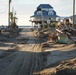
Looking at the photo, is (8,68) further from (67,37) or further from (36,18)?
(36,18)

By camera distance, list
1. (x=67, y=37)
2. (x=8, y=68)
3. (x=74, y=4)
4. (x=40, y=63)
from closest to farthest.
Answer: (x=8, y=68), (x=40, y=63), (x=67, y=37), (x=74, y=4)

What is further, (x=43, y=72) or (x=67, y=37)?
(x=67, y=37)

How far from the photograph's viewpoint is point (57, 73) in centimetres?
1661

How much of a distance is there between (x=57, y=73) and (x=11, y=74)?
2694 mm

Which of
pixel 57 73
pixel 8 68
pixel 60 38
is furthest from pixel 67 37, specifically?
pixel 57 73

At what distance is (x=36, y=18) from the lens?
129 m

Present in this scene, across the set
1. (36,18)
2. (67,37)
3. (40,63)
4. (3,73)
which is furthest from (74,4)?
(36,18)

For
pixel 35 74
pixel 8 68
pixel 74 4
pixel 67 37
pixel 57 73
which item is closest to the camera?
pixel 57 73

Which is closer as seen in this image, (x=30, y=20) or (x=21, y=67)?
(x=21, y=67)

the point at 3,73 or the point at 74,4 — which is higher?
the point at 74,4

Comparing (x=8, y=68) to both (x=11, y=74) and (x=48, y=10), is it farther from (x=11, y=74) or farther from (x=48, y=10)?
(x=48, y=10)

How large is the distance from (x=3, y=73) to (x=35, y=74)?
1839 millimetres

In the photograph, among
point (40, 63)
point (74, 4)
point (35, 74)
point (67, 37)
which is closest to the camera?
point (35, 74)

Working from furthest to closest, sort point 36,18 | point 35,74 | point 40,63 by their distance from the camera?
point 36,18
point 40,63
point 35,74
